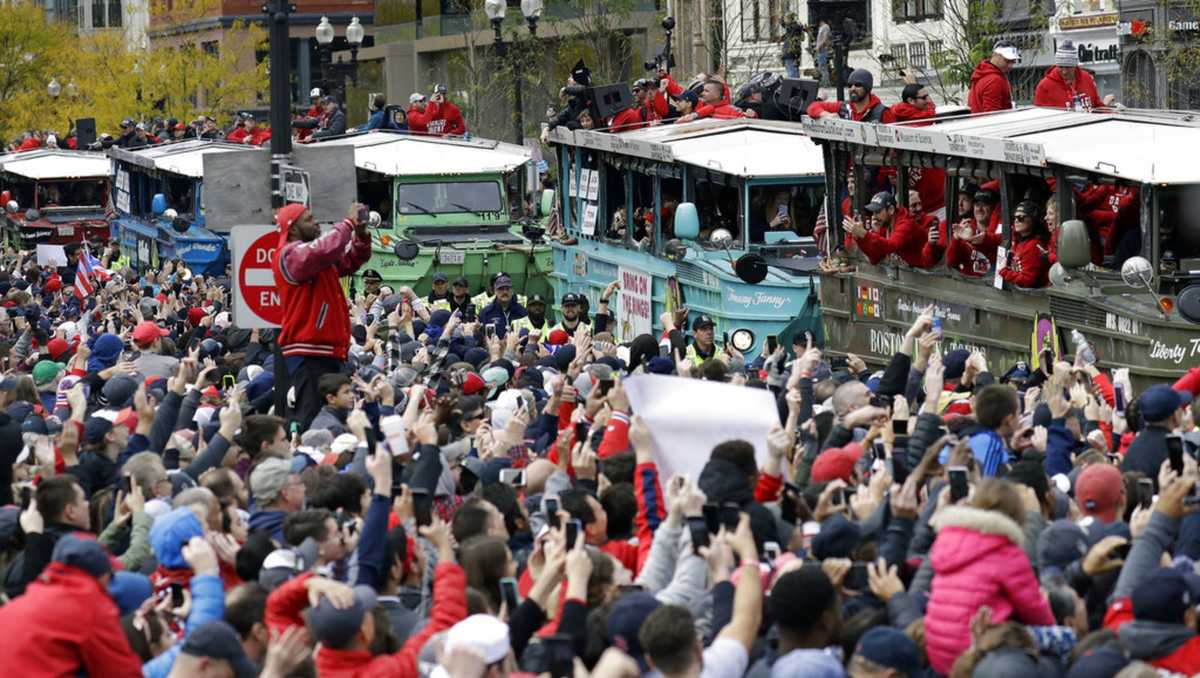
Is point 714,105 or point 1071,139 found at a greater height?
point 714,105

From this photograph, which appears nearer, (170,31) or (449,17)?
(449,17)

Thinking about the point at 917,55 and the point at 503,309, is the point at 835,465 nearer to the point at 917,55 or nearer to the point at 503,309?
the point at 503,309

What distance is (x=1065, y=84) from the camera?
19.4 meters

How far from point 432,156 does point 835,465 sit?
19.1 meters

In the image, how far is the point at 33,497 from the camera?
9023 millimetres

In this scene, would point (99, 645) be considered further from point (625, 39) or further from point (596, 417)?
point (625, 39)

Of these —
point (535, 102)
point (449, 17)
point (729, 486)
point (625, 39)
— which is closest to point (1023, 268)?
point (729, 486)

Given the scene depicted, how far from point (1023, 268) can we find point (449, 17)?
168ft

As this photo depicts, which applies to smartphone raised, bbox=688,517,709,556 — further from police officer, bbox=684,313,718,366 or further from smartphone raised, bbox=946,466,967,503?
police officer, bbox=684,313,718,366

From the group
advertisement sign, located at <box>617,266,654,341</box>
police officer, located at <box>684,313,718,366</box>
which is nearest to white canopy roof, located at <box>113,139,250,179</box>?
advertisement sign, located at <box>617,266,654,341</box>

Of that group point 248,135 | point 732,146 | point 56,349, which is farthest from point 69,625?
point 248,135

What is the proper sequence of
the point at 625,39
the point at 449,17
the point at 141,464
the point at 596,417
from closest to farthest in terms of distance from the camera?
1. the point at 141,464
2. the point at 596,417
3. the point at 625,39
4. the point at 449,17

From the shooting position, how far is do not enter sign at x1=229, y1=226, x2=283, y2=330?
1431cm

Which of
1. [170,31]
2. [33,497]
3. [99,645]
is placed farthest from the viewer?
[170,31]
